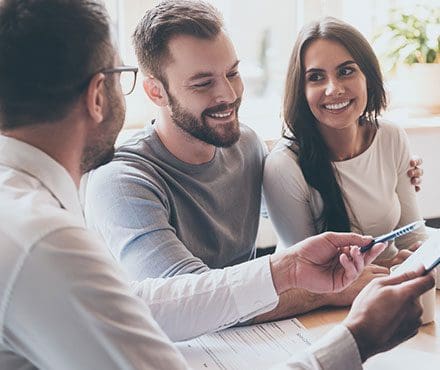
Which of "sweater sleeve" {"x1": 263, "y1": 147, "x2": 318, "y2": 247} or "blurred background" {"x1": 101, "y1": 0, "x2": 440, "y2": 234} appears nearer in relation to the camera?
"sweater sleeve" {"x1": 263, "y1": 147, "x2": 318, "y2": 247}

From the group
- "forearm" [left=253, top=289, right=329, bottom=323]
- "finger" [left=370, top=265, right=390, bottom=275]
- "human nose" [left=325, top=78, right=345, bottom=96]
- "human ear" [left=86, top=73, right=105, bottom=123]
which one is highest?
"human ear" [left=86, top=73, right=105, bottom=123]

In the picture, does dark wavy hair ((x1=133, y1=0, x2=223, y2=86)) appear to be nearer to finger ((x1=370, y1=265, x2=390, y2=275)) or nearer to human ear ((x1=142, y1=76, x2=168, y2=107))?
human ear ((x1=142, y1=76, x2=168, y2=107))

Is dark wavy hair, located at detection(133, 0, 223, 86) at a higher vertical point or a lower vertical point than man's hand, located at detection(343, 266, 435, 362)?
higher

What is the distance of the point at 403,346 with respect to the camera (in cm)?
126

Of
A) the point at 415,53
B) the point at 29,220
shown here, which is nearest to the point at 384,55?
the point at 415,53

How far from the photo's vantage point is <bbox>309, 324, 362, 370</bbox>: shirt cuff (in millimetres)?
983

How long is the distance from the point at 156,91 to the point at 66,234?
0.95 meters

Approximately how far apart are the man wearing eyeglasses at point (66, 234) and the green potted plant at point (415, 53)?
1839 millimetres

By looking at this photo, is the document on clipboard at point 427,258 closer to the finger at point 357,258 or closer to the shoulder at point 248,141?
the finger at point 357,258

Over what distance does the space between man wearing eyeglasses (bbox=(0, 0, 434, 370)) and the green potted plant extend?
184cm

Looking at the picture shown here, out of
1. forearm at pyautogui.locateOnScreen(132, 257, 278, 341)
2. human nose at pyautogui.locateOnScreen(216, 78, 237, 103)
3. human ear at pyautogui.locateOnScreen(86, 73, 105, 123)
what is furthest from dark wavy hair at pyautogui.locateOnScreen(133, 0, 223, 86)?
human ear at pyautogui.locateOnScreen(86, 73, 105, 123)

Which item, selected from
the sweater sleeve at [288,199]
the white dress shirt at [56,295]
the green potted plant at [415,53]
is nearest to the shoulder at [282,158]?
the sweater sleeve at [288,199]

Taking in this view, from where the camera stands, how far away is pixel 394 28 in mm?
2783

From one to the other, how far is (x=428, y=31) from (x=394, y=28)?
0.13 m
